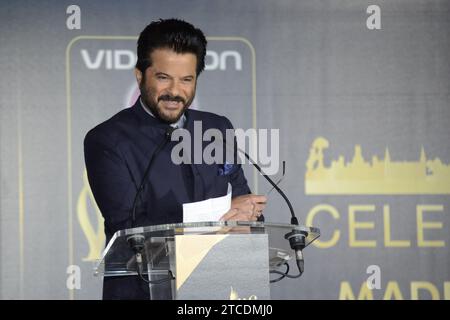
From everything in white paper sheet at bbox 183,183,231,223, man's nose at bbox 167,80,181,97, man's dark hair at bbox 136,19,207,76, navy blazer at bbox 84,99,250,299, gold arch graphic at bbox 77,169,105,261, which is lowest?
gold arch graphic at bbox 77,169,105,261

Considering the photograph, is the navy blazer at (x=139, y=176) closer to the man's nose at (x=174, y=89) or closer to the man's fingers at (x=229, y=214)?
the man's nose at (x=174, y=89)

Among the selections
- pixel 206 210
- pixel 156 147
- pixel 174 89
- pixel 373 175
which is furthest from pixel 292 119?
pixel 206 210

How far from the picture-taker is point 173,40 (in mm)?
4715

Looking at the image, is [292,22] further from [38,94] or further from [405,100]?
[38,94]

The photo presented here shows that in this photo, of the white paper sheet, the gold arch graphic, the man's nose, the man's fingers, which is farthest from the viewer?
the gold arch graphic

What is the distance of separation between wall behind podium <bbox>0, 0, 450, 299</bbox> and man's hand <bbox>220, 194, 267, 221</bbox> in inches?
64.6

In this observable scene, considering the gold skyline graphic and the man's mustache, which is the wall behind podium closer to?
the gold skyline graphic

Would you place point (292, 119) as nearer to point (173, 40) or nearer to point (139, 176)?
point (173, 40)

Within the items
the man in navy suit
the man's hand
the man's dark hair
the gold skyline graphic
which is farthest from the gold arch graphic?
the man's hand

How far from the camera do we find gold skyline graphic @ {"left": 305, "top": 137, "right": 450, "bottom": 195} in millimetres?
5469

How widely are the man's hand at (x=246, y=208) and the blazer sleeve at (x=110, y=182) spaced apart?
530 mm

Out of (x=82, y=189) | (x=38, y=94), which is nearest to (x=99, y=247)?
(x=82, y=189)

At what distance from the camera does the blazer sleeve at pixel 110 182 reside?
412 centimetres

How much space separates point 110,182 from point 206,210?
87 cm
